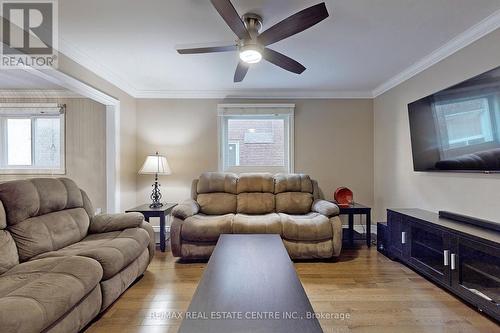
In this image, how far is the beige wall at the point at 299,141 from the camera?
4418 mm

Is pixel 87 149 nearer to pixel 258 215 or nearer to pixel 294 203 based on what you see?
pixel 258 215

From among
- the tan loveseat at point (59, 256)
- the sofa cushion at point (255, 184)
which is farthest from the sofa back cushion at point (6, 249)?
the sofa cushion at point (255, 184)

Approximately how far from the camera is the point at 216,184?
389 centimetres

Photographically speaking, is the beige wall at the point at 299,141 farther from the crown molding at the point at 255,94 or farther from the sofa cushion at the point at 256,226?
the sofa cushion at the point at 256,226

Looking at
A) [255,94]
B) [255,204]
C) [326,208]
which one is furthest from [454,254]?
[255,94]

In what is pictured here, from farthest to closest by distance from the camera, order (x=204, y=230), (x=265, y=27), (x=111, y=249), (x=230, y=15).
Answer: (x=204, y=230), (x=265, y=27), (x=111, y=249), (x=230, y=15)

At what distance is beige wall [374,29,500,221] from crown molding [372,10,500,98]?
2.0 inches

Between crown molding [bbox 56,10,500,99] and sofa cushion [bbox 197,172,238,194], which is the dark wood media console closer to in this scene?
crown molding [bbox 56,10,500,99]

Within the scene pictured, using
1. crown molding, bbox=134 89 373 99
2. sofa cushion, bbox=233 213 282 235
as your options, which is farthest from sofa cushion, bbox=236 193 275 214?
crown molding, bbox=134 89 373 99

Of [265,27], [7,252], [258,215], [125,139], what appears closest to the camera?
[7,252]

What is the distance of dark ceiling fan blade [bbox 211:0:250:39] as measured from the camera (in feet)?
5.42

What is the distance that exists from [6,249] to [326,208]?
3.07 metres

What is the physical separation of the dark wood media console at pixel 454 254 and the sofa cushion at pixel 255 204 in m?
1.62

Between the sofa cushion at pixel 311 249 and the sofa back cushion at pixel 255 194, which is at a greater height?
the sofa back cushion at pixel 255 194
